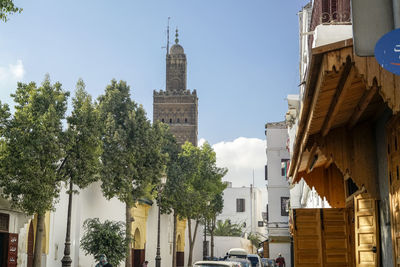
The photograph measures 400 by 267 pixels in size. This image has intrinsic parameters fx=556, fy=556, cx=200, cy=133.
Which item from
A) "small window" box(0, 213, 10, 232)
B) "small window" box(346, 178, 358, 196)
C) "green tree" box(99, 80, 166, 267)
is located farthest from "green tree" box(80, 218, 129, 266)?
"small window" box(346, 178, 358, 196)

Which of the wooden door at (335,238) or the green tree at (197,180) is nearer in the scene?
the wooden door at (335,238)

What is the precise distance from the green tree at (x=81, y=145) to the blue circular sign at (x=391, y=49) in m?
17.6

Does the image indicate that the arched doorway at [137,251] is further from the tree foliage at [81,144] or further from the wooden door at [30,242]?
the tree foliage at [81,144]

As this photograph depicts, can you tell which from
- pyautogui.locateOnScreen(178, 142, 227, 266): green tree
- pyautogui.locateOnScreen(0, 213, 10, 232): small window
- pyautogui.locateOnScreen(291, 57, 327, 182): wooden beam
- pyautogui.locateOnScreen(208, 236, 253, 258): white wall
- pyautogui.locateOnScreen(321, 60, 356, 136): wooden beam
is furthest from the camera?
pyautogui.locateOnScreen(208, 236, 253, 258): white wall

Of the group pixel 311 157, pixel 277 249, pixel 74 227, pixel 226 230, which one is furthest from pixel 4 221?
pixel 226 230

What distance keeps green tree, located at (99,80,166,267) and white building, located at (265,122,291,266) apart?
27.9m

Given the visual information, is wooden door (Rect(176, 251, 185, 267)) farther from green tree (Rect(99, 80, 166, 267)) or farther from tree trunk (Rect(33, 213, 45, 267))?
tree trunk (Rect(33, 213, 45, 267))

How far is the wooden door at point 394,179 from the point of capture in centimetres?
723

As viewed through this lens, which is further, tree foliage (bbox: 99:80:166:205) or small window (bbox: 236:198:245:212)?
small window (bbox: 236:198:245:212)

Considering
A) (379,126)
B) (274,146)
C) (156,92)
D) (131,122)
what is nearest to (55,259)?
(131,122)

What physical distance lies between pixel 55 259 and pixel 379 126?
63.1 feet

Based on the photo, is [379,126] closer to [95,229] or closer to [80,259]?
[95,229]

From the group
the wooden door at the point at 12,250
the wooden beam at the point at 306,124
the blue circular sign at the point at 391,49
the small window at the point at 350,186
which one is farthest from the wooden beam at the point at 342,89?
the wooden door at the point at 12,250

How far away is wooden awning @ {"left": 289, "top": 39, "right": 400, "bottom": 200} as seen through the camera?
4.66 meters
